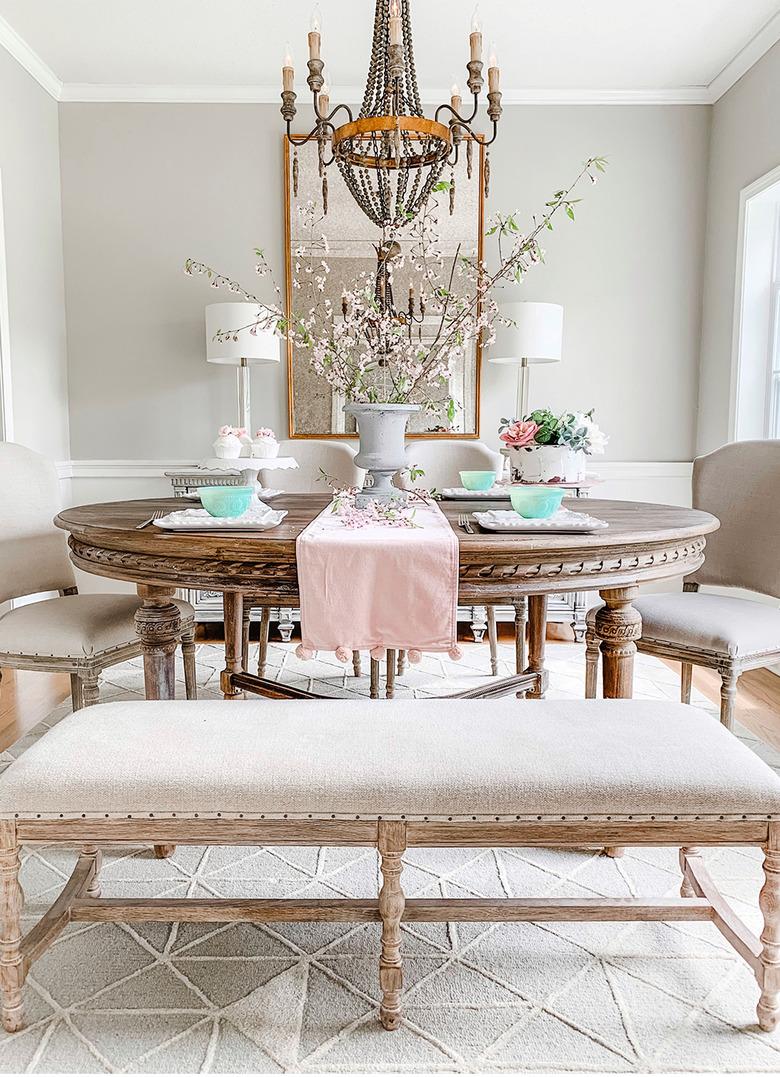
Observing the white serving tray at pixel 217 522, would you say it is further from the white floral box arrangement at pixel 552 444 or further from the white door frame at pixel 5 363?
the white door frame at pixel 5 363

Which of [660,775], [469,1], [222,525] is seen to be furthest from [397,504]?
[469,1]

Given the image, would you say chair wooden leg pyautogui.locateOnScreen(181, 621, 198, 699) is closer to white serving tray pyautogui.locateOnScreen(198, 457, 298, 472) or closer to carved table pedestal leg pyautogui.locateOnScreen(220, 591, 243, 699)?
carved table pedestal leg pyautogui.locateOnScreen(220, 591, 243, 699)

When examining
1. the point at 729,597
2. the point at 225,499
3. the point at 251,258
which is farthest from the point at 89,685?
the point at 251,258

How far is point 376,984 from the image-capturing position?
152 centimetres

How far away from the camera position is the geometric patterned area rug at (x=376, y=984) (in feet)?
4.40

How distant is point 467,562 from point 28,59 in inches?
143

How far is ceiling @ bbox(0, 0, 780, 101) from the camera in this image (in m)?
3.38

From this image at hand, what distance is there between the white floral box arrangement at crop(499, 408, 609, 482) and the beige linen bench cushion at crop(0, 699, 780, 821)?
3.05ft

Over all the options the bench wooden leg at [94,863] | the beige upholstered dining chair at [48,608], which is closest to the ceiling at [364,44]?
the beige upholstered dining chair at [48,608]

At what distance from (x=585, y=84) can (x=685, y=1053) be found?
4216mm

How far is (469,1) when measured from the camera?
3324mm

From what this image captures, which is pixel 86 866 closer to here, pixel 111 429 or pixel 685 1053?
pixel 685 1053

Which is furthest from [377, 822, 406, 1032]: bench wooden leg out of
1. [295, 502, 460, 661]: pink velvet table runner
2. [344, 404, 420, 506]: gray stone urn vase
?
[344, 404, 420, 506]: gray stone urn vase

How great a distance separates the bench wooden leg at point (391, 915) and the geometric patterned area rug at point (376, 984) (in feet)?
0.16
